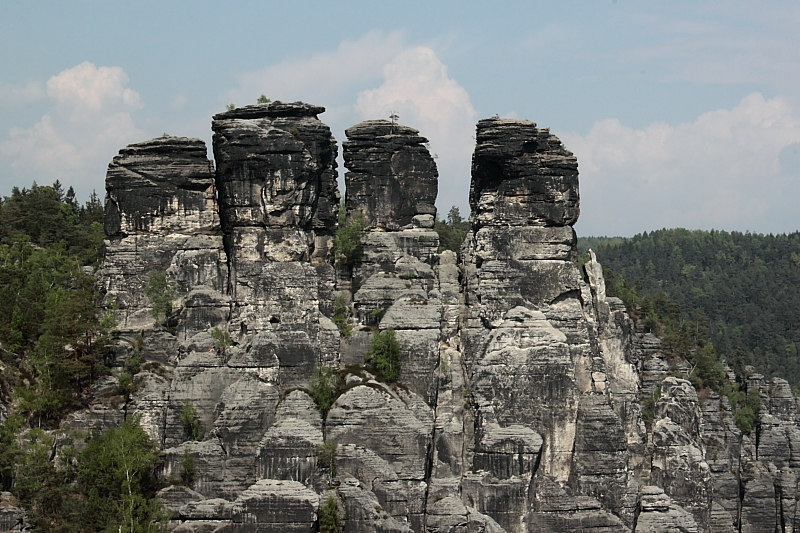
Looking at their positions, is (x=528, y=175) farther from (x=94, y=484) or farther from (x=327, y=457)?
(x=94, y=484)

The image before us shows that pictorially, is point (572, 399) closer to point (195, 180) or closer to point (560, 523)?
point (560, 523)

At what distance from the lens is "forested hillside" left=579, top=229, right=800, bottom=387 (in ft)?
429

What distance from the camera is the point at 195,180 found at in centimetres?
5862

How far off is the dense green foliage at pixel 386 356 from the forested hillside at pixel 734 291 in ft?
157

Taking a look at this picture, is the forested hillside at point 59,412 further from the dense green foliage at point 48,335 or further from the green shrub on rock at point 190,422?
the green shrub on rock at point 190,422

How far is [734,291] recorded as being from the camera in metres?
162

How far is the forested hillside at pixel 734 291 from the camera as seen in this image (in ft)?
429

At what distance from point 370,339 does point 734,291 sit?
117 meters

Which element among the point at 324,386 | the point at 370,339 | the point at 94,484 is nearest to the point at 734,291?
the point at 370,339

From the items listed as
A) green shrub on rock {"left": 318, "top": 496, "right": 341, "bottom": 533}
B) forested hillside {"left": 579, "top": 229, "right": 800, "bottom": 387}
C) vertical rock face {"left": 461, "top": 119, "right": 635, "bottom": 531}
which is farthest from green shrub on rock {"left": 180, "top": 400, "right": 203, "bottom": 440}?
forested hillside {"left": 579, "top": 229, "right": 800, "bottom": 387}

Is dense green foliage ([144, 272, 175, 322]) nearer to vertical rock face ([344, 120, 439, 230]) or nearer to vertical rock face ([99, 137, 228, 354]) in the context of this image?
vertical rock face ([99, 137, 228, 354])

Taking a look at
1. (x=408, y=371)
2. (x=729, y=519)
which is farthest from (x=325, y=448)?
(x=729, y=519)

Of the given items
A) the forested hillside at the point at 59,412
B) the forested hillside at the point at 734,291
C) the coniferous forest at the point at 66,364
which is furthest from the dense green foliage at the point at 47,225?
the forested hillside at the point at 734,291

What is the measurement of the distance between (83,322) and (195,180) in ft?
28.6
